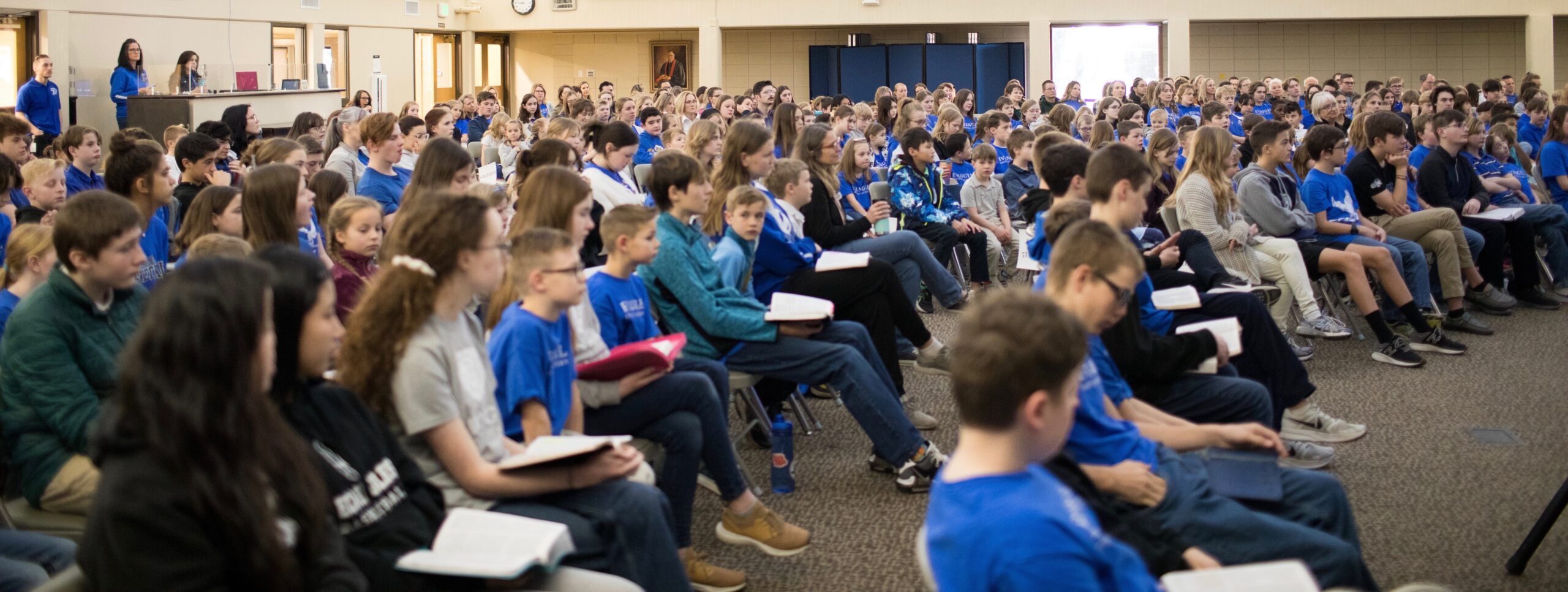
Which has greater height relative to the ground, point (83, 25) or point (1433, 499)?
point (83, 25)

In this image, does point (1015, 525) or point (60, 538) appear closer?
point (1015, 525)

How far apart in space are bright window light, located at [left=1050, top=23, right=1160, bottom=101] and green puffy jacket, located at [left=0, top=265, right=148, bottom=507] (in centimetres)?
1894

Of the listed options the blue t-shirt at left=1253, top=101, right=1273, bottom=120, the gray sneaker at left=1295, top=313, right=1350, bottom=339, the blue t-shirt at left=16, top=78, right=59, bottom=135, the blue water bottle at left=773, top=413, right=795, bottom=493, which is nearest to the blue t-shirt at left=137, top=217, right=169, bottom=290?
the blue water bottle at left=773, top=413, right=795, bottom=493

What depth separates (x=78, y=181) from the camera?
652 cm

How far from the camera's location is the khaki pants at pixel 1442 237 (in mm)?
6801

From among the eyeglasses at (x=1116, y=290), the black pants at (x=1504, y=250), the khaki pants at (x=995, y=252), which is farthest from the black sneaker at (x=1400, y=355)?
the eyeglasses at (x=1116, y=290)

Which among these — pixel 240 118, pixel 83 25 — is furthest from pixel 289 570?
pixel 83 25

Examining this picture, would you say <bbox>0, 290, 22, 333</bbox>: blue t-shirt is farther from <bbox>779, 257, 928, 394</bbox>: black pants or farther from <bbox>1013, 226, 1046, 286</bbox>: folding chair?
<bbox>1013, 226, 1046, 286</bbox>: folding chair

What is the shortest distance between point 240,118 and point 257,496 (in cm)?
959

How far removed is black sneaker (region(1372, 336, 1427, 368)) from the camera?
5980 millimetres

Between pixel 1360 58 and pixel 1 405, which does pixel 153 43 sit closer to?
pixel 1 405

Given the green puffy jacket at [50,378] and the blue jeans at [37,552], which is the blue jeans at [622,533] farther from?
the green puffy jacket at [50,378]

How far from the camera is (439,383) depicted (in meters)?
2.47

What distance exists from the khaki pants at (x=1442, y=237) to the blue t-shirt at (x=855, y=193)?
2.93m
